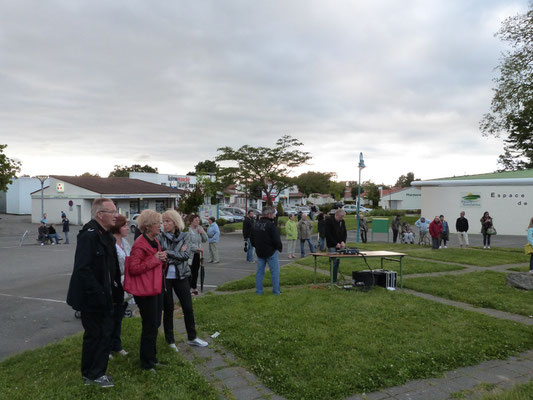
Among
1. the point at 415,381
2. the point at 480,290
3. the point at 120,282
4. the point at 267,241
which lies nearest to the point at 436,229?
the point at 480,290

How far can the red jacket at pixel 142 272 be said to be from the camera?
12.9 ft

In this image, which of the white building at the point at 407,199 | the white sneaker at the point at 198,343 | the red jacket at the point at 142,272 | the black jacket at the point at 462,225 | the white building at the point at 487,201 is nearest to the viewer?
the red jacket at the point at 142,272

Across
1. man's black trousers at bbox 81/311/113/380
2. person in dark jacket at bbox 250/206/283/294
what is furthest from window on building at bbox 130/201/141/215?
man's black trousers at bbox 81/311/113/380

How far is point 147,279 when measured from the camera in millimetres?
3957

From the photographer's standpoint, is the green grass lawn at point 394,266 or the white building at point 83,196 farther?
the white building at point 83,196

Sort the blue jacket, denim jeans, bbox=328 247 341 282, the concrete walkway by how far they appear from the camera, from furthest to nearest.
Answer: the blue jacket → denim jeans, bbox=328 247 341 282 → the concrete walkway

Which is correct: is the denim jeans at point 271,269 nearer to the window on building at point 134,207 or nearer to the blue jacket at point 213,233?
the blue jacket at point 213,233

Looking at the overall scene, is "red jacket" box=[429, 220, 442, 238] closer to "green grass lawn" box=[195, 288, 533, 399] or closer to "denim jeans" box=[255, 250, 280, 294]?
"green grass lawn" box=[195, 288, 533, 399]

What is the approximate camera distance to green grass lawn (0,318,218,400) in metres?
3.59

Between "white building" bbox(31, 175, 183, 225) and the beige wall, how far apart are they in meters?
24.2

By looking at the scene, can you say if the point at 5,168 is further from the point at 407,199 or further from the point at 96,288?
the point at 407,199

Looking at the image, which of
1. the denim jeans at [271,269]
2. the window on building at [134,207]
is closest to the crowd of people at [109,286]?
the denim jeans at [271,269]

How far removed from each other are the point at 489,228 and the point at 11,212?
5734 centimetres

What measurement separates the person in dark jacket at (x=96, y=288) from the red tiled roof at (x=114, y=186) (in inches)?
1413
